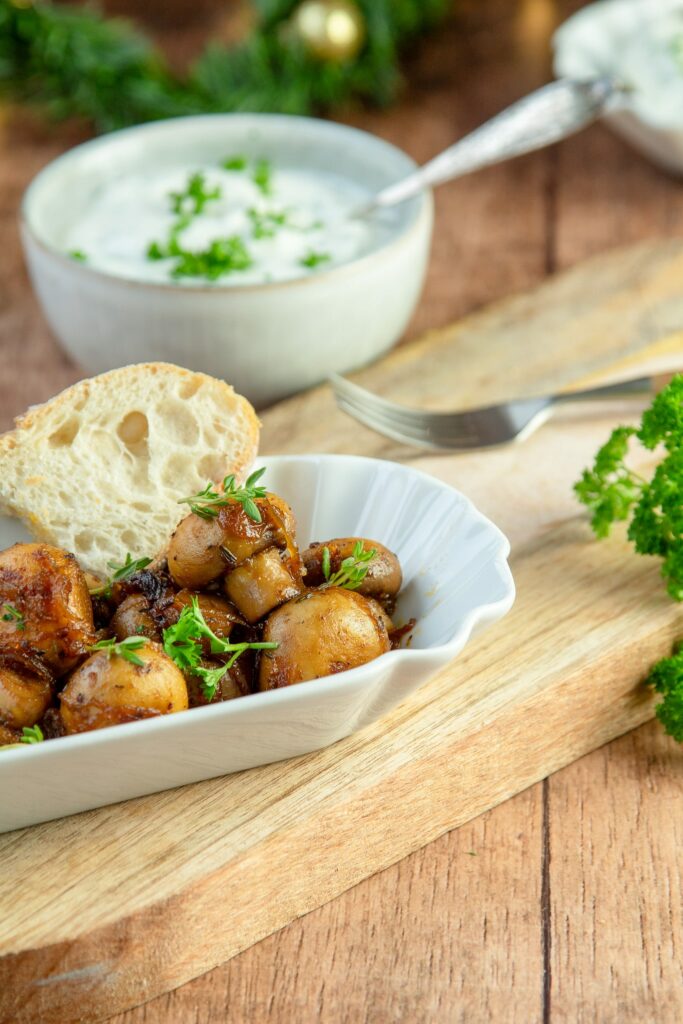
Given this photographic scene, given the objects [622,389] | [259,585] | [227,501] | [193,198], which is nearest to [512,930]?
[259,585]

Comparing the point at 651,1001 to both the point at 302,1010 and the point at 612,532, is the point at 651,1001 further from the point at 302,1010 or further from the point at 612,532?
the point at 612,532

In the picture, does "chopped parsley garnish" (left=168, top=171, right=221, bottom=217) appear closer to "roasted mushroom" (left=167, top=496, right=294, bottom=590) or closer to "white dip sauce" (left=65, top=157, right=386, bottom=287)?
"white dip sauce" (left=65, top=157, right=386, bottom=287)

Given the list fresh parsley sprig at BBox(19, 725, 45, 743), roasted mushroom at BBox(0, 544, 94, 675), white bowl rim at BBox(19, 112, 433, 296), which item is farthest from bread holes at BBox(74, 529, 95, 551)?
white bowl rim at BBox(19, 112, 433, 296)

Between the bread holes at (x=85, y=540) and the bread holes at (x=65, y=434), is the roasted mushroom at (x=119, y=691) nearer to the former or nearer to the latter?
the bread holes at (x=85, y=540)

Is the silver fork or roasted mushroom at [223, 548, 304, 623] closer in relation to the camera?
roasted mushroom at [223, 548, 304, 623]

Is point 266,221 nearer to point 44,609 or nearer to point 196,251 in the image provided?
point 196,251

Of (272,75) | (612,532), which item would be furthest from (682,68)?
(612,532)
